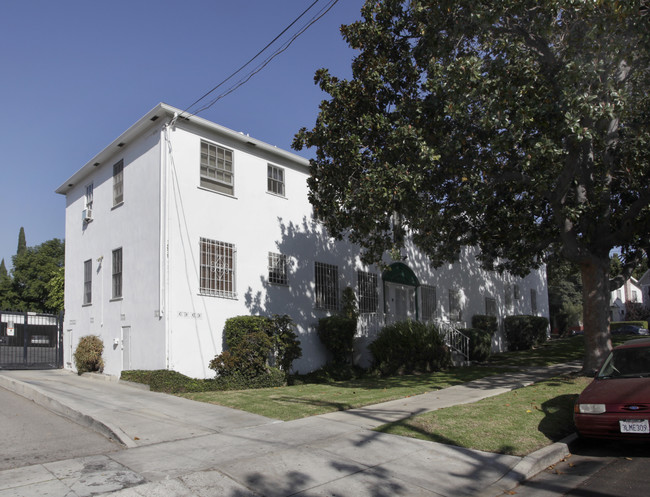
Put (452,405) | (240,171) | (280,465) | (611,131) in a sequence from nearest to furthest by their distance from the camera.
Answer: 1. (280,465)
2. (452,405)
3. (611,131)
4. (240,171)

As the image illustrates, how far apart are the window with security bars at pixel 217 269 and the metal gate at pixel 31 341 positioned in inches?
354

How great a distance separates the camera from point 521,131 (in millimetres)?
9953

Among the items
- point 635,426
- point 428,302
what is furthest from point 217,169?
point 635,426

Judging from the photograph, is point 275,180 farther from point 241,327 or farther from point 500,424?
point 500,424

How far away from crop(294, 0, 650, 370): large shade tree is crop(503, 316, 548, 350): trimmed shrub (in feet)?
42.4

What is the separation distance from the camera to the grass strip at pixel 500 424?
23.8 feet

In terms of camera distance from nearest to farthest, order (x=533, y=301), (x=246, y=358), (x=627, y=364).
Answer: (x=627, y=364) → (x=246, y=358) → (x=533, y=301)

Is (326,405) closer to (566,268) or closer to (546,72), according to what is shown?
(546,72)

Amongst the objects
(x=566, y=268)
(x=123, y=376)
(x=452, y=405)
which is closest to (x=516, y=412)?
(x=452, y=405)

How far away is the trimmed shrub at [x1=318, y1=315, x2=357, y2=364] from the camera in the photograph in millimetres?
16891

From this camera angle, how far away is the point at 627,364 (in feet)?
26.6

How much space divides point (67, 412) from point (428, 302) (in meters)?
16.0

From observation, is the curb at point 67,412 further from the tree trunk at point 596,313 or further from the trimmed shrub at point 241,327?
the tree trunk at point 596,313

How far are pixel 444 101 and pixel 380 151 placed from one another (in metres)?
1.67
